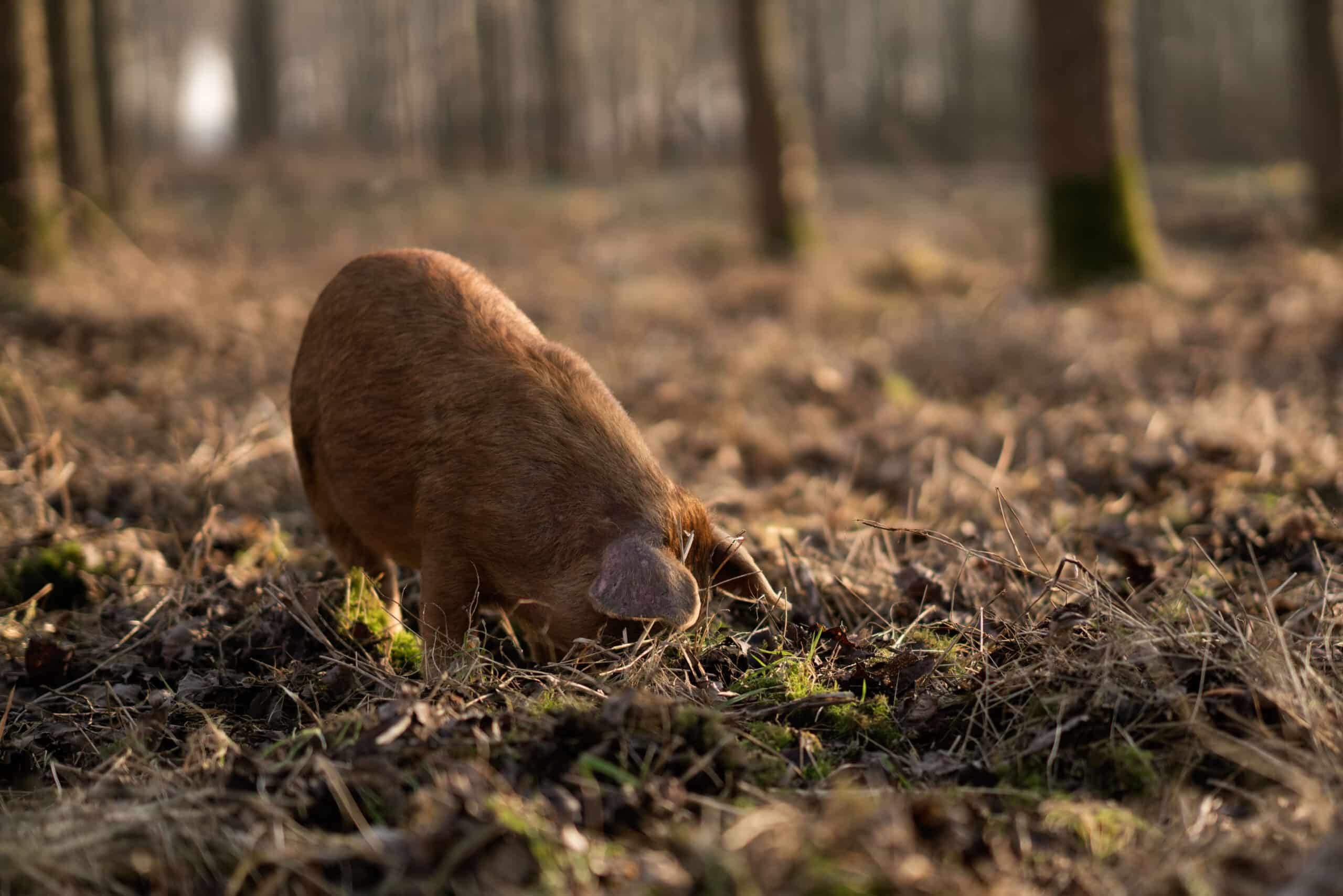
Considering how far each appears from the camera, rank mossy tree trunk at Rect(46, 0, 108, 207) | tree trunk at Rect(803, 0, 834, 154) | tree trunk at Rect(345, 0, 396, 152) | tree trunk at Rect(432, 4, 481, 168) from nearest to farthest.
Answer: mossy tree trunk at Rect(46, 0, 108, 207) < tree trunk at Rect(803, 0, 834, 154) < tree trunk at Rect(432, 4, 481, 168) < tree trunk at Rect(345, 0, 396, 152)

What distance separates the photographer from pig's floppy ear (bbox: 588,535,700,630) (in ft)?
9.61

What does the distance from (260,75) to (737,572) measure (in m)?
32.4

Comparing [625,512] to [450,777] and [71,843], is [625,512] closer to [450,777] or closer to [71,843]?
[450,777]

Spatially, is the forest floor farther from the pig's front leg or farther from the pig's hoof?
the pig's front leg

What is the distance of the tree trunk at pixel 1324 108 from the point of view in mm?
13648

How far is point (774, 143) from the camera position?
14.6 metres

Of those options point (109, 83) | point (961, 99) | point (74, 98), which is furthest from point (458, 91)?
point (74, 98)

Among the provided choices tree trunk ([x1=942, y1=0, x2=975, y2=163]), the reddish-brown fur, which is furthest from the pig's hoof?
tree trunk ([x1=942, y1=0, x2=975, y2=163])

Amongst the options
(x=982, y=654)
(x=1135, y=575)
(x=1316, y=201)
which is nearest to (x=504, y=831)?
(x=982, y=654)

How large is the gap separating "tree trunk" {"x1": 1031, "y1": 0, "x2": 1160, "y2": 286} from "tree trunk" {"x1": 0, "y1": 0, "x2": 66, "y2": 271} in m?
9.12

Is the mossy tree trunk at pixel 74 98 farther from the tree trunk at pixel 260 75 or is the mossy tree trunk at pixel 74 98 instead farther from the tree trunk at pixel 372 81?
the tree trunk at pixel 372 81

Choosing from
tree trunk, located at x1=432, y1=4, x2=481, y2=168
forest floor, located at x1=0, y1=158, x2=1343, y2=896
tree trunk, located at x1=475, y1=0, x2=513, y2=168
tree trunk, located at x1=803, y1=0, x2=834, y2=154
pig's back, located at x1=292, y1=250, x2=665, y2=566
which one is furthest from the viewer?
tree trunk, located at x1=432, y1=4, x2=481, y2=168

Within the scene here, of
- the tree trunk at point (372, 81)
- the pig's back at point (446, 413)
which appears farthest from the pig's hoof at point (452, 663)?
the tree trunk at point (372, 81)

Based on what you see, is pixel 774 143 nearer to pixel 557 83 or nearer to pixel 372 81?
pixel 557 83
